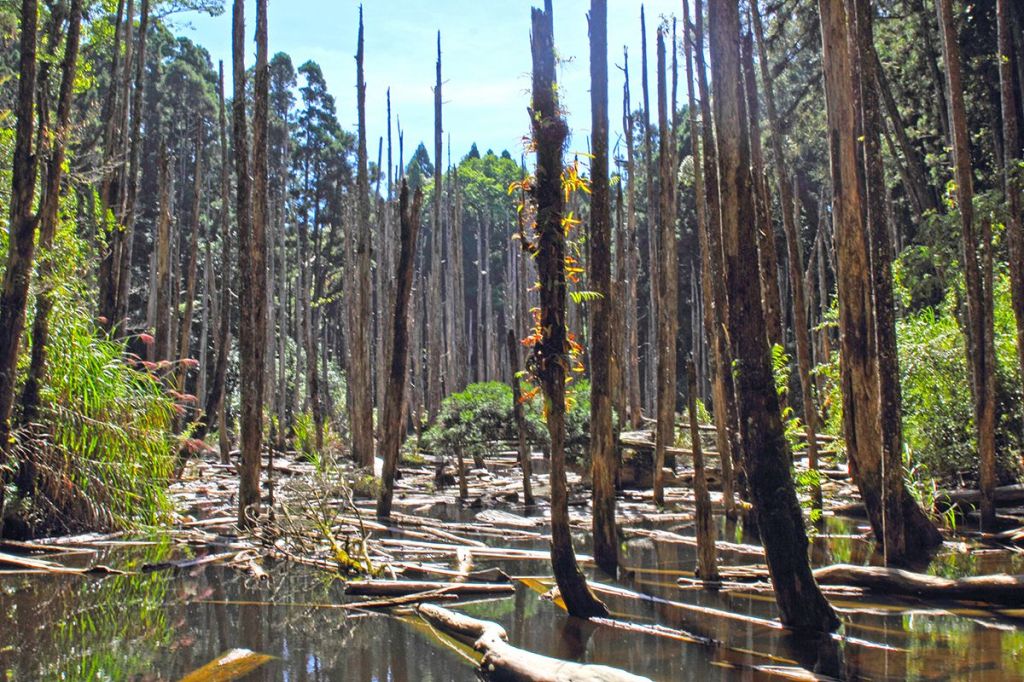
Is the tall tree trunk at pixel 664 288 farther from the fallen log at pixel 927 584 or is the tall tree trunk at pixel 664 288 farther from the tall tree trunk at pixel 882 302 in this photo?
the fallen log at pixel 927 584

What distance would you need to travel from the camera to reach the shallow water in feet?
19.9

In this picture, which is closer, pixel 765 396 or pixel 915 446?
pixel 765 396

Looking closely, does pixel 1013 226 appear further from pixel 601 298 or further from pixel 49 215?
pixel 49 215

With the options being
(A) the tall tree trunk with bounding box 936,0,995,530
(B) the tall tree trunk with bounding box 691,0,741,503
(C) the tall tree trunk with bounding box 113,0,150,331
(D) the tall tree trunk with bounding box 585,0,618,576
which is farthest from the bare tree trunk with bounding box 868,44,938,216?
(C) the tall tree trunk with bounding box 113,0,150,331

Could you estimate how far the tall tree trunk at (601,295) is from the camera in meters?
8.51

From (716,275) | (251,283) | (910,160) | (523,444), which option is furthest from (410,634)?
(910,160)

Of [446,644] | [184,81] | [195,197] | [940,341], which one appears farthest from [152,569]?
[184,81]

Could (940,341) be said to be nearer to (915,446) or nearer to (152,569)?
(915,446)

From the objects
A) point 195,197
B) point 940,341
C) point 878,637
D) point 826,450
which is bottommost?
point 878,637

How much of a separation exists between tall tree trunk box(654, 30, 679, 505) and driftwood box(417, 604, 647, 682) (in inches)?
333

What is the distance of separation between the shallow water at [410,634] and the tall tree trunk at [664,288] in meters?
5.83

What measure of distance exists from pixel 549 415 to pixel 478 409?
9.74m

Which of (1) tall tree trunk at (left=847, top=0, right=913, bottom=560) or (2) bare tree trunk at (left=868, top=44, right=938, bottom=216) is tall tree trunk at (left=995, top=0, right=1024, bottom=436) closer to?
(1) tall tree trunk at (left=847, top=0, right=913, bottom=560)

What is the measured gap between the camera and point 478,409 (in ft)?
57.7
